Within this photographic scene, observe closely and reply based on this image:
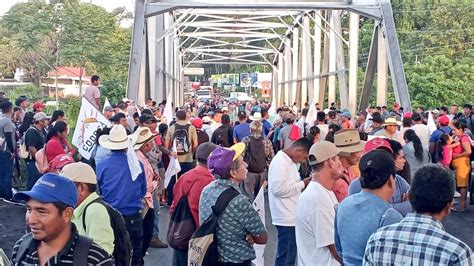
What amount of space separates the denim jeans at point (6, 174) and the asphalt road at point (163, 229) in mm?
200

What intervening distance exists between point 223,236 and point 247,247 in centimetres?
22

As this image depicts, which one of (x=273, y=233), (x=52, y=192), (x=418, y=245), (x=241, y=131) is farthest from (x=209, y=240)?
(x=241, y=131)

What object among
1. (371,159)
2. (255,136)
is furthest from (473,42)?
(371,159)

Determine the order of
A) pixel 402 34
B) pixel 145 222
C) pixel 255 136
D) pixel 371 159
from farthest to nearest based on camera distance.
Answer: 1. pixel 402 34
2. pixel 255 136
3. pixel 145 222
4. pixel 371 159

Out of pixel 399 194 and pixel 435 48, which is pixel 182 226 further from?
pixel 435 48

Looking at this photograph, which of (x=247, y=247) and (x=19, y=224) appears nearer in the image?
(x=247, y=247)

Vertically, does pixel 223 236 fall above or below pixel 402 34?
below

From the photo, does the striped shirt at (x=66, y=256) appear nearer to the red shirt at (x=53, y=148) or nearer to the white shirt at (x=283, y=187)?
the white shirt at (x=283, y=187)

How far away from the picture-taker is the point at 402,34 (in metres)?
50.1

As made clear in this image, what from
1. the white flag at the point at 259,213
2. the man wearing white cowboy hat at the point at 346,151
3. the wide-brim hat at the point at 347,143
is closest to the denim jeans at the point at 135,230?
the white flag at the point at 259,213

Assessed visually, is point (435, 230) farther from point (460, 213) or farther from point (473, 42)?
point (473, 42)

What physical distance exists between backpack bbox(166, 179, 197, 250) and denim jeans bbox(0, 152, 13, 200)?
306 inches

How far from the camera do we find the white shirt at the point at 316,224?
507cm

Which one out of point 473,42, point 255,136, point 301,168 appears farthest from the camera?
point 473,42
